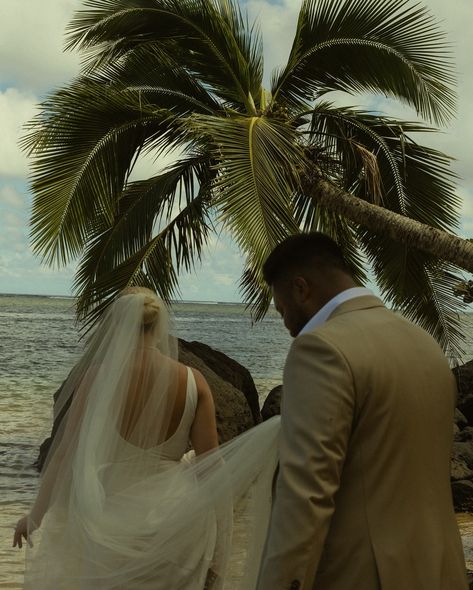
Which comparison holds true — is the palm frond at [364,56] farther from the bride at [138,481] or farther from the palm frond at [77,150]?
the bride at [138,481]

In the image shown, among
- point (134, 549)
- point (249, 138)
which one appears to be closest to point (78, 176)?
point (249, 138)

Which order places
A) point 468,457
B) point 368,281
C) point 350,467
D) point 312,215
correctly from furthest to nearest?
point 368,281, point 312,215, point 468,457, point 350,467

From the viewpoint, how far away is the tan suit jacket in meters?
2.13

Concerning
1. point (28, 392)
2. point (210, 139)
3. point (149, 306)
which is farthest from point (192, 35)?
point (28, 392)

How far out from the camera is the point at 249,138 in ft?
32.4

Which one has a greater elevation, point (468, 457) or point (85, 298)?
point (85, 298)

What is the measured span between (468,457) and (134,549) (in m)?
8.10

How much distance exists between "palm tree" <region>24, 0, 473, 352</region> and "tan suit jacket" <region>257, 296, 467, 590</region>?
8.42 metres

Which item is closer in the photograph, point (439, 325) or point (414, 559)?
point (414, 559)

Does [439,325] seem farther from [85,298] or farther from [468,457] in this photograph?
[85,298]

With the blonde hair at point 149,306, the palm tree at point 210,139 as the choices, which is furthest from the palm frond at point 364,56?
the blonde hair at point 149,306

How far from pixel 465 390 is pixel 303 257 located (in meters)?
12.9

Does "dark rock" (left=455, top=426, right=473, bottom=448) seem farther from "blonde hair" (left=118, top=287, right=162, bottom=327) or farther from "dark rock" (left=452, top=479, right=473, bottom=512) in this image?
"blonde hair" (left=118, top=287, right=162, bottom=327)

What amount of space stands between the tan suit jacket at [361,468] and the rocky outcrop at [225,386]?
27.4 feet
